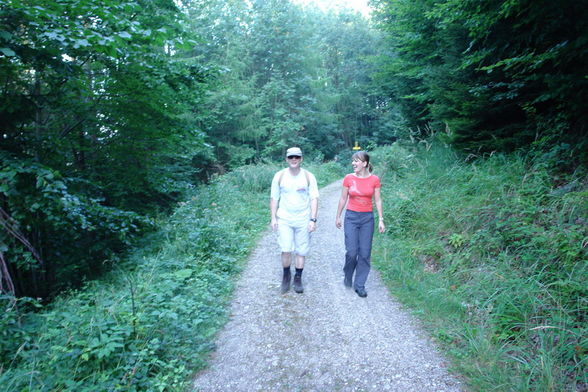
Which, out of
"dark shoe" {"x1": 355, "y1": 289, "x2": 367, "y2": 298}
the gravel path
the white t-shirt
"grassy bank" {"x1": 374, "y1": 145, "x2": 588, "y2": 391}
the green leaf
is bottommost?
the gravel path

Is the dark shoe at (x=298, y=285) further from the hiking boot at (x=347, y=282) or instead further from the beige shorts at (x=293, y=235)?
the hiking boot at (x=347, y=282)

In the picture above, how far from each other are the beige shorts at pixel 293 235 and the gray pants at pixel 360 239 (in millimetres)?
586

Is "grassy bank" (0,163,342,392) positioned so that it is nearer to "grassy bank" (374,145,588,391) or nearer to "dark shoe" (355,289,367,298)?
"dark shoe" (355,289,367,298)

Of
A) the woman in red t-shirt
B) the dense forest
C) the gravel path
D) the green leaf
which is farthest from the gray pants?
the green leaf

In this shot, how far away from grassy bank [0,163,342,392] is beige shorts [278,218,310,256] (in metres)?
1.11

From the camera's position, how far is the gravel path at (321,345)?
2.66 metres

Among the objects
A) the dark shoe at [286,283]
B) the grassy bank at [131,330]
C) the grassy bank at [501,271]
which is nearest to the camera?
the grassy bank at [131,330]

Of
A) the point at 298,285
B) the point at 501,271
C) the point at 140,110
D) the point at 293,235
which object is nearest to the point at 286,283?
the point at 298,285

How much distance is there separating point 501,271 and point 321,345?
7.74 feet

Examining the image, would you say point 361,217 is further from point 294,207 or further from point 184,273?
point 184,273

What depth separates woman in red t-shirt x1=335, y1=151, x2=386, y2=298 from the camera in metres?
4.19

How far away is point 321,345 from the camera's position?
3148mm

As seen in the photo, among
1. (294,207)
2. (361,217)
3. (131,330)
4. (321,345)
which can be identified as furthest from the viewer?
(361,217)

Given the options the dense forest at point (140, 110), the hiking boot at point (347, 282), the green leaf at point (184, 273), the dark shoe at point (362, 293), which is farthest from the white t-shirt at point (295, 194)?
the dense forest at point (140, 110)
